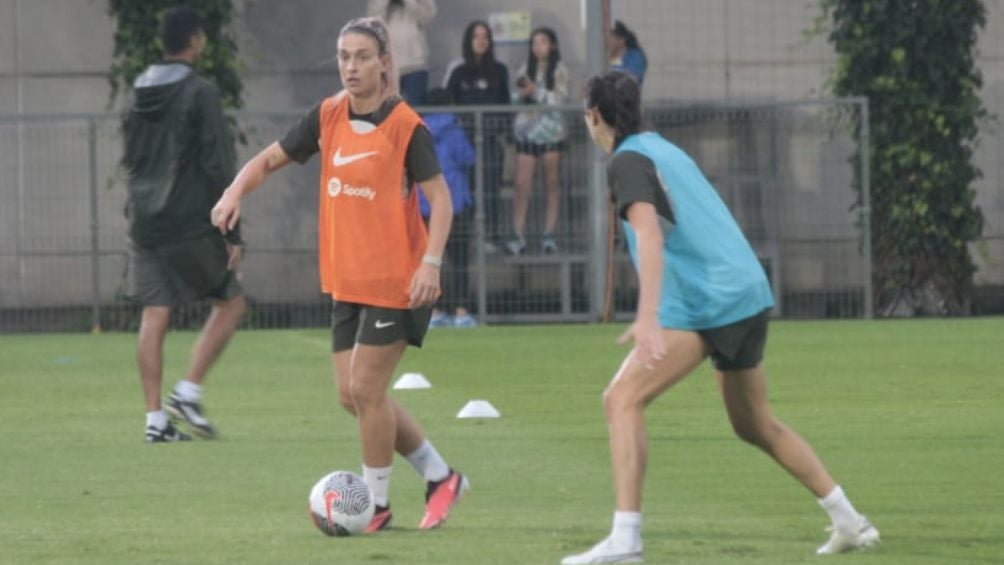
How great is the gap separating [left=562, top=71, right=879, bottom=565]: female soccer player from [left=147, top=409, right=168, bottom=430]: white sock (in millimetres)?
4793

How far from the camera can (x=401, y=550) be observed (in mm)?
8391

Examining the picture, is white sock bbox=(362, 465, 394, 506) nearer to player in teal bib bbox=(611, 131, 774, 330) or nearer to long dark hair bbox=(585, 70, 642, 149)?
player in teal bib bbox=(611, 131, 774, 330)

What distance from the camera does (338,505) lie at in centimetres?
873

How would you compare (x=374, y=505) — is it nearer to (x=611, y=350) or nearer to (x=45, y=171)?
(x=611, y=350)

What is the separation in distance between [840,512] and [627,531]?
81cm

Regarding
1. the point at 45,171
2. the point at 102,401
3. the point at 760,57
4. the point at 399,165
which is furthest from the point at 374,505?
the point at 760,57

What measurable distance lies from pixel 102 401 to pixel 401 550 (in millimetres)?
6616

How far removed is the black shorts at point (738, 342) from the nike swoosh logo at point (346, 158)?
1.57m

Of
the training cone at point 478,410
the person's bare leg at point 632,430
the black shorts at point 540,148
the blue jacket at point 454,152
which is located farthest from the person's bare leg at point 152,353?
the black shorts at point 540,148

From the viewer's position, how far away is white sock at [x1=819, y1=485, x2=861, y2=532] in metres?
8.09

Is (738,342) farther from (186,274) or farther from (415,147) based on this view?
(186,274)

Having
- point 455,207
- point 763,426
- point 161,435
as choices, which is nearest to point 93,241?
point 455,207

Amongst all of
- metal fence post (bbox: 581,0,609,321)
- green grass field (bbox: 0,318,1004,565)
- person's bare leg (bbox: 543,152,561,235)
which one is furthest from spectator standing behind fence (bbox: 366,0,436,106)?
green grass field (bbox: 0,318,1004,565)

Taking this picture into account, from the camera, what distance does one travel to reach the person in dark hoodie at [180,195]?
499 inches
